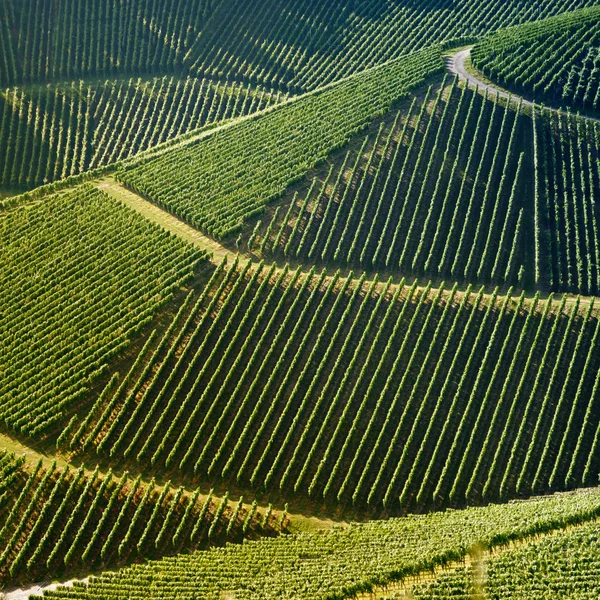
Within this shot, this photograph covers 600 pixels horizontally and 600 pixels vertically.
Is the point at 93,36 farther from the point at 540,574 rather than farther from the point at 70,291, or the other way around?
the point at 540,574

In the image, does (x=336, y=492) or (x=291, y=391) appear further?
(x=291, y=391)

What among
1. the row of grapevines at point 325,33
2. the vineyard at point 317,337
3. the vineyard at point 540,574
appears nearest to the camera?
the vineyard at point 540,574

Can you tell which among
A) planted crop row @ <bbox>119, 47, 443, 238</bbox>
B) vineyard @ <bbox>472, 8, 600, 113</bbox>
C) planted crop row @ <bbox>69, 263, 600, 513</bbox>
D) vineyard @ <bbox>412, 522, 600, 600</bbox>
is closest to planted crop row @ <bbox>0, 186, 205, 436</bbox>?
planted crop row @ <bbox>69, 263, 600, 513</bbox>

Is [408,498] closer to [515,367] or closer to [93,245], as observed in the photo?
[515,367]

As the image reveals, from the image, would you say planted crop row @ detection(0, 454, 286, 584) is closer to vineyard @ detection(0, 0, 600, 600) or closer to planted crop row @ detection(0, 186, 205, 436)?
vineyard @ detection(0, 0, 600, 600)

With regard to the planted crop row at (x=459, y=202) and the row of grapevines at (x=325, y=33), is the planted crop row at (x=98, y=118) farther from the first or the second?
the planted crop row at (x=459, y=202)

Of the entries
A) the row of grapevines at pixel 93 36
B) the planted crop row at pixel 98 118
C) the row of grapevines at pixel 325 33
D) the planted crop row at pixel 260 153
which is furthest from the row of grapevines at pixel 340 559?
the row of grapevines at pixel 93 36

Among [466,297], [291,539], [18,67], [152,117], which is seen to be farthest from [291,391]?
[18,67]
